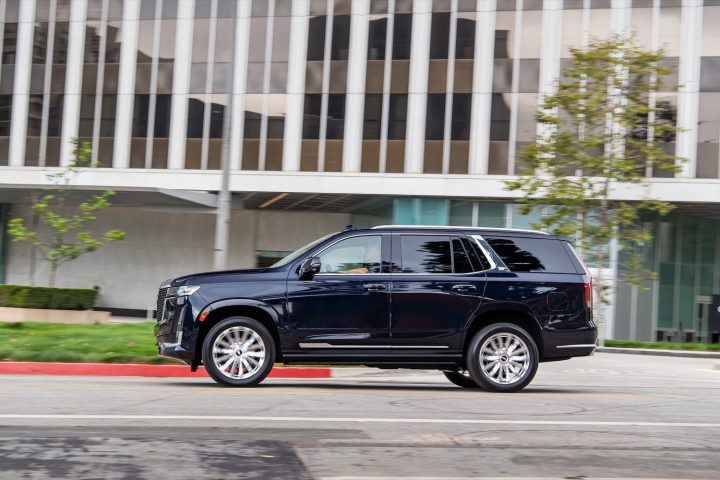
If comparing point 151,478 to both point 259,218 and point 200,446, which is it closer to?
point 200,446

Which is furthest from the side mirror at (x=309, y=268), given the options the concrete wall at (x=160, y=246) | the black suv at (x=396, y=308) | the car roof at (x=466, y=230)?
the concrete wall at (x=160, y=246)

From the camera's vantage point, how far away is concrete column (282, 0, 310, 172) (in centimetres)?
3328

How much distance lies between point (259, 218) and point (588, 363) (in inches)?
795

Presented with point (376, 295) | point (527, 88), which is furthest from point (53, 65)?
point (376, 295)

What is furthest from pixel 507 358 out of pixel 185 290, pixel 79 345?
pixel 79 345

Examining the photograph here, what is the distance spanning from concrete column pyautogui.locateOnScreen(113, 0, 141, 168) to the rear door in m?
25.9

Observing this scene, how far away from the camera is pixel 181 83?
3459cm

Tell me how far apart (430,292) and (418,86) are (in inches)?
894

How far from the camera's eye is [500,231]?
11.1 metres

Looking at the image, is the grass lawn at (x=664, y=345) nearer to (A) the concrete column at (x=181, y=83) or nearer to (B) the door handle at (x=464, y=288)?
(A) the concrete column at (x=181, y=83)

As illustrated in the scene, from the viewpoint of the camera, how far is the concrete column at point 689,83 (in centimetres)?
3019

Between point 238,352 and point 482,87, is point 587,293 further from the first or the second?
point 482,87

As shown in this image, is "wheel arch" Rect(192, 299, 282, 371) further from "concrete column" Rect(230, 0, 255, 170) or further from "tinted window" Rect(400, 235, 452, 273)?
"concrete column" Rect(230, 0, 255, 170)

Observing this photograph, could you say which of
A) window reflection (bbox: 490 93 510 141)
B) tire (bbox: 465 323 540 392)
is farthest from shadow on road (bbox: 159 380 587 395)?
window reflection (bbox: 490 93 510 141)
